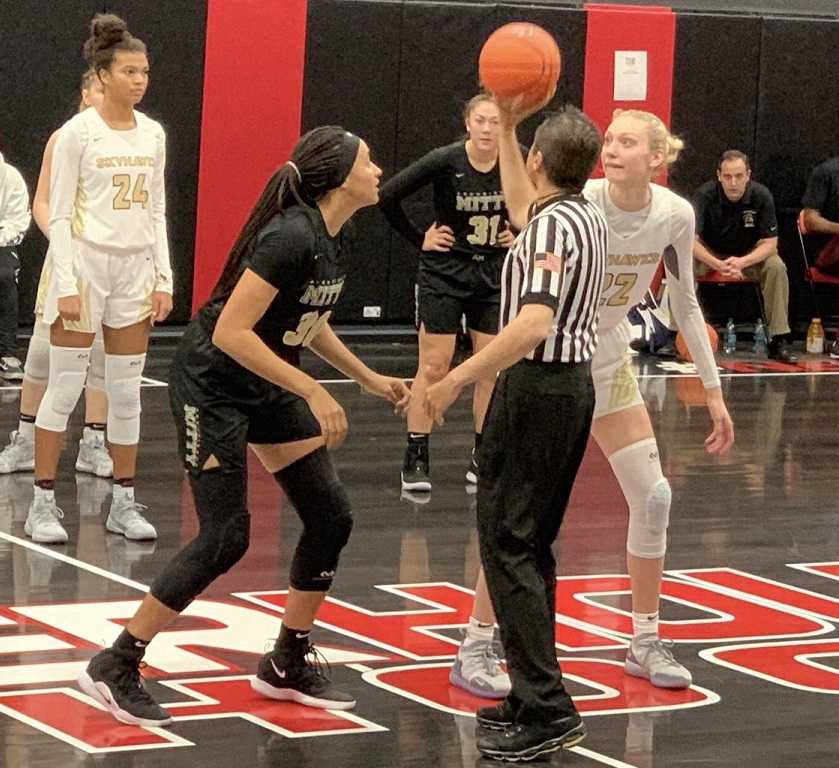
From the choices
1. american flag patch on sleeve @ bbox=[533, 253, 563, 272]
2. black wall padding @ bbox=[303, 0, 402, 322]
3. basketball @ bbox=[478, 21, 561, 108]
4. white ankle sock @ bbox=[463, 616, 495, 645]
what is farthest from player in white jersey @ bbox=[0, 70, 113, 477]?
black wall padding @ bbox=[303, 0, 402, 322]

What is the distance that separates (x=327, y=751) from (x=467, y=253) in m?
4.12

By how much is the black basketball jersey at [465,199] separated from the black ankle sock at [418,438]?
2.82 ft

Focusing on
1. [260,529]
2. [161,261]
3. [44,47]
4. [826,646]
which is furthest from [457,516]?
[44,47]

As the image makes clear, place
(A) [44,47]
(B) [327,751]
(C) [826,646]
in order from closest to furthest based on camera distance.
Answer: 1. (B) [327,751]
2. (C) [826,646]
3. (A) [44,47]

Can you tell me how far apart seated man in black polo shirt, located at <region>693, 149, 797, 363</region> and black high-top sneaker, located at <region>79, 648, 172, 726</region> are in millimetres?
9119

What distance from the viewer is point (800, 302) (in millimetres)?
15523

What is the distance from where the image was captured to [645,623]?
6.20 m

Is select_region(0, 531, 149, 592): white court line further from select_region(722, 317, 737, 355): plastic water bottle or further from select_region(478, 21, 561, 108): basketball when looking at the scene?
select_region(722, 317, 737, 355): plastic water bottle

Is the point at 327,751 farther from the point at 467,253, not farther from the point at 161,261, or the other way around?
the point at 467,253

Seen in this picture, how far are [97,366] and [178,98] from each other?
16.2ft

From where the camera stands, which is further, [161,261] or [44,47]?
[44,47]

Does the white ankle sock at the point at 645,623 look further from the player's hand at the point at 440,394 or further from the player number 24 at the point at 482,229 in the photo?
the player number 24 at the point at 482,229

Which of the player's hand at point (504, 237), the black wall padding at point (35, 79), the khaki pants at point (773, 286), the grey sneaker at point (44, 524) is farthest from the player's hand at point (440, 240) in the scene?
the khaki pants at point (773, 286)

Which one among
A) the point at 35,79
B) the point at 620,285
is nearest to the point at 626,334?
the point at 620,285
